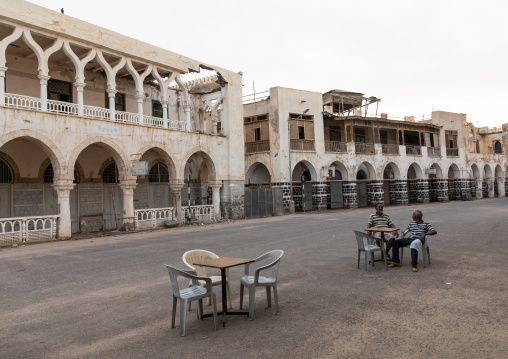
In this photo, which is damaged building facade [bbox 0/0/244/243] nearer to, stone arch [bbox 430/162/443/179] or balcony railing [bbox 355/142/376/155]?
balcony railing [bbox 355/142/376/155]

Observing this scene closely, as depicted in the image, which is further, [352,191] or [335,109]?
[335,109]

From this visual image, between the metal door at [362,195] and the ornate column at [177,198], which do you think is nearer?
the ornate column at [177,198]

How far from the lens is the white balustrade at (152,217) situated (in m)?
17.8

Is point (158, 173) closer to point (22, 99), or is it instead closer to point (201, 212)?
point (201, 212)

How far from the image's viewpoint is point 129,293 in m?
6.39

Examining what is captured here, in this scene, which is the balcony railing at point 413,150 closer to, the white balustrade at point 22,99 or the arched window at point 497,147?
the arched window at point 497,147

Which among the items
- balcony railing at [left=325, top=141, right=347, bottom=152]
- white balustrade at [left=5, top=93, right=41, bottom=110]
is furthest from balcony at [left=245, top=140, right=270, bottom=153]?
white balustrade at [left=5, top=93, right=41, bottom=110]

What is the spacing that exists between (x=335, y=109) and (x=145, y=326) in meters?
31.4

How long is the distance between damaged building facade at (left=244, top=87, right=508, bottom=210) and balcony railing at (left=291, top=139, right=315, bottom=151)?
8 centimetres

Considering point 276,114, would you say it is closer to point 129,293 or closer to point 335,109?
point 335,109

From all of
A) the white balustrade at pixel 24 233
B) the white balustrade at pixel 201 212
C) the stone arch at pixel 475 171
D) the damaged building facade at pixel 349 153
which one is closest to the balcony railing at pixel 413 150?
the damaged building facade at pixel 349 153

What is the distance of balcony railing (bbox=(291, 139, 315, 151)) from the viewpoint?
27.9 m

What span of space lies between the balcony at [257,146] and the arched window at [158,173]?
7778 millimetres

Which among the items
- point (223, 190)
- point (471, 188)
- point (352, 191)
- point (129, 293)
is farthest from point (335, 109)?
point (129, 293)
